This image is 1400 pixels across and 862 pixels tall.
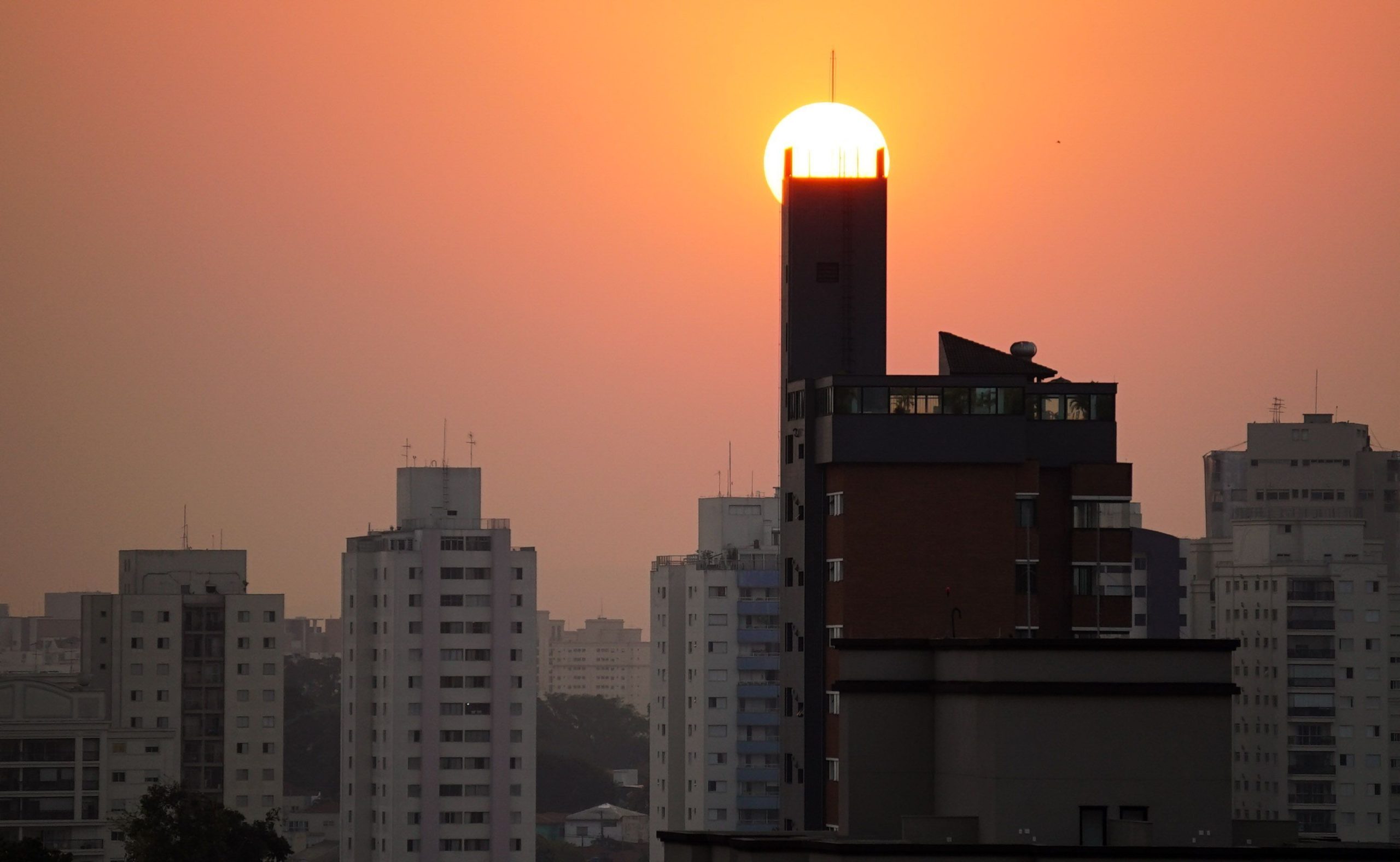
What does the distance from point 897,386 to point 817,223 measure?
319 inches

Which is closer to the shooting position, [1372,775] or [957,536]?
[957,536]

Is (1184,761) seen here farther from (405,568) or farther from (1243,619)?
(1243,619)

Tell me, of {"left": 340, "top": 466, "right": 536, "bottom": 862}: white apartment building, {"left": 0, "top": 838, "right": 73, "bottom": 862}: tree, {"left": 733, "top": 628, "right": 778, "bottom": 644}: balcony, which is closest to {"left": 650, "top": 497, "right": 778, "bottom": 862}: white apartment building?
{"left": 733, "top": 628, "right": 778, "bottom": 644}: balcony

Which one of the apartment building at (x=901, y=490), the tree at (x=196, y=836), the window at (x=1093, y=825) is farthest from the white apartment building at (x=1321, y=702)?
the window at (x=1093, y=825)

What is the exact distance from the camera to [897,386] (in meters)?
82.1

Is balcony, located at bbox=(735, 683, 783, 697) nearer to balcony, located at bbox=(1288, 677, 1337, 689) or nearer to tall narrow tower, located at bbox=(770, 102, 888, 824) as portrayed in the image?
balcony, located at bbox=(1288, 677, 1337, 689)

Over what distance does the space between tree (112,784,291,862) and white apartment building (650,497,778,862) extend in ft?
165

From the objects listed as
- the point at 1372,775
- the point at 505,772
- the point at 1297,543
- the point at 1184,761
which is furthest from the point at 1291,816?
the point at 1184,761

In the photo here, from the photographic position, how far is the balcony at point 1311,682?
558 ft

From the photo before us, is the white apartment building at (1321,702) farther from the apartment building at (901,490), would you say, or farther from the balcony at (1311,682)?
the apartment building at (901,490)

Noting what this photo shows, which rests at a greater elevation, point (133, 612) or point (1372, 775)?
point (133, 612)

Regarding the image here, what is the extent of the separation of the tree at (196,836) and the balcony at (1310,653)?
251 ft

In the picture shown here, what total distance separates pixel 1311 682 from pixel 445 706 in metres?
61.5

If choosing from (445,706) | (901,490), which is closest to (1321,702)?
(445,706)
